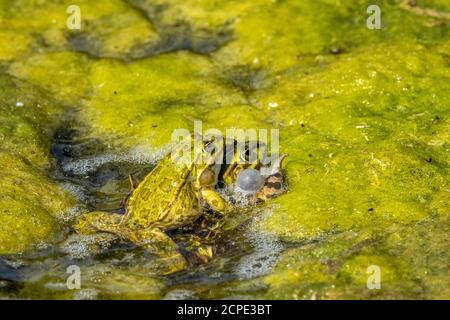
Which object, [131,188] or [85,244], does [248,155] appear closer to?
[131,188]

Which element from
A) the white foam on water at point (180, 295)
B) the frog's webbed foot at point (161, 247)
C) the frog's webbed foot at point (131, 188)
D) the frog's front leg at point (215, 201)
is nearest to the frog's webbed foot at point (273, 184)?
the frog's front leg at point (215, 201)

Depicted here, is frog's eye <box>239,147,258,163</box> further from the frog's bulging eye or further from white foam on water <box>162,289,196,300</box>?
white foam on water <box>162,289,196,300</box>

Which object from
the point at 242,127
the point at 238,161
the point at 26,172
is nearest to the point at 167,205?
the point at 238,161

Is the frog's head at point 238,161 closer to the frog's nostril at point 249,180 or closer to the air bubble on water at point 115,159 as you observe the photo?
the frog's nostril at point 249,180

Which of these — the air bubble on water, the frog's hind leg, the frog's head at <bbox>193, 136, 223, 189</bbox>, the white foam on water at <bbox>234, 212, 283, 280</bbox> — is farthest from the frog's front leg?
the air bubble on water

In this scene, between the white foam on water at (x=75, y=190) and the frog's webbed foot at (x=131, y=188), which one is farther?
the white foam on water at (x=75, y=190)
